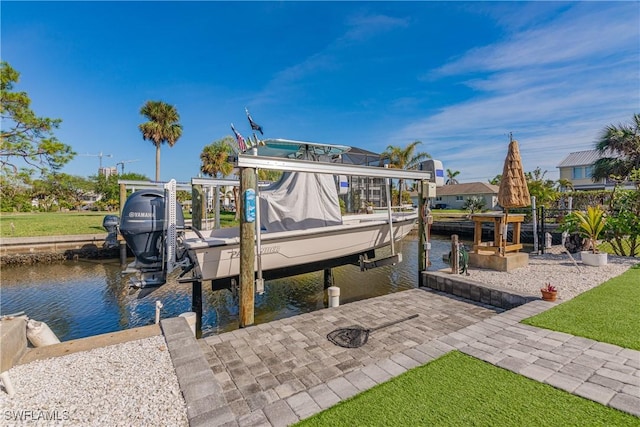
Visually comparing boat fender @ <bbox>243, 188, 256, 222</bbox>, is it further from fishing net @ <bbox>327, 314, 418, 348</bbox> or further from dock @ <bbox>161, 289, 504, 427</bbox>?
fishing net @ <bbox>327, 314, 418, 348</bbox>

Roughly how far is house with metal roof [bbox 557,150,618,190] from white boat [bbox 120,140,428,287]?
114ft

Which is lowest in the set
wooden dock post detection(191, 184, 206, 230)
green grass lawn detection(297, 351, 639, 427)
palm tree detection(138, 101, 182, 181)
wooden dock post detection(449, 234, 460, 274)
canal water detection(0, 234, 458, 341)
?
canal water detection(0, 234, 458, 341)

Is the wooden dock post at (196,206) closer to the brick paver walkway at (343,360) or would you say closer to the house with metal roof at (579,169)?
the brick paver walkway at (343,360)

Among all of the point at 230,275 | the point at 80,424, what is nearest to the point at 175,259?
the point at 230,275

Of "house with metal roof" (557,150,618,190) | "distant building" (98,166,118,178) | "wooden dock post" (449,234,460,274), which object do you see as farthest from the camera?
"distant building" (98,166,118,178)

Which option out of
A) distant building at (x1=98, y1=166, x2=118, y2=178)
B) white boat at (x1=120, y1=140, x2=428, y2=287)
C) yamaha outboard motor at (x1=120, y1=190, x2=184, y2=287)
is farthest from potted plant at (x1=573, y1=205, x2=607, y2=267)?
distant building at (x1=98, y1=166, x2=118, y2=178)

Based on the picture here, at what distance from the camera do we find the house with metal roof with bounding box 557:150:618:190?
3105 cm

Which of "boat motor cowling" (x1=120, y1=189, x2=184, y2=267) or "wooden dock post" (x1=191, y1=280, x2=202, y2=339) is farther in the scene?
"wooden dock post" (x1=191, y1=280, x2=202, y2=339)

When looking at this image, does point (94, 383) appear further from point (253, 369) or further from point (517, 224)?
point (517, 224)

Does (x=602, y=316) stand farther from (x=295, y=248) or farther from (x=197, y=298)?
(x=197, y=298)

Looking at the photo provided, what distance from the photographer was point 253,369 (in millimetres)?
3387

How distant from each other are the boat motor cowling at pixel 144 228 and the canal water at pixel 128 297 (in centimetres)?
84

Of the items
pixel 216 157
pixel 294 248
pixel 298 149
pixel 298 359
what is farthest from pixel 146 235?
pixel 216 157

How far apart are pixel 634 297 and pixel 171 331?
6969 millimetres
